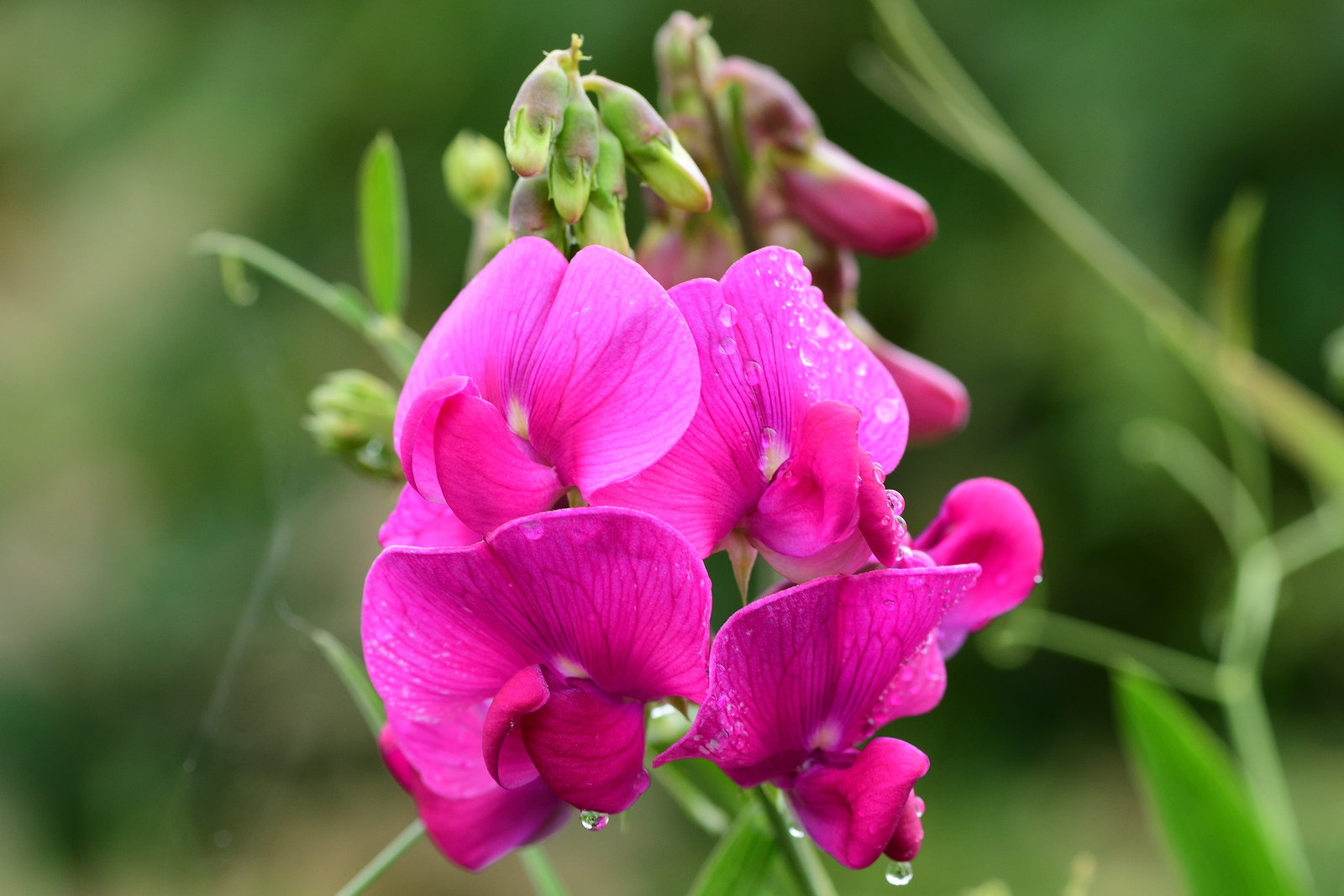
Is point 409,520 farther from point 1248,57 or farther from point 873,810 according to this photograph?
point 1248,57


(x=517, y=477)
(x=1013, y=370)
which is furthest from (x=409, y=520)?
(x=1013, y=370)

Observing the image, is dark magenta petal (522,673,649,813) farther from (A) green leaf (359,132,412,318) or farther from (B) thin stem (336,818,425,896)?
(A) green leaf (359,132,412,318)

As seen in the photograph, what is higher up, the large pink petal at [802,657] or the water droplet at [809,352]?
the water droplet at [809,352]

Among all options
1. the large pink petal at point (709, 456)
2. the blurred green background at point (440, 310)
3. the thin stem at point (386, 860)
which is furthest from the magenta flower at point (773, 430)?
the blurred green background at point (440, 310)

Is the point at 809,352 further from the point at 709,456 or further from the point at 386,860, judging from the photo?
the point at 386,860

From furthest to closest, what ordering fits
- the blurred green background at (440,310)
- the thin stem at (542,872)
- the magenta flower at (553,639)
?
the blurred green background at (440,310)
the thin stem at (542,872)
the magenta flower at (553,639)

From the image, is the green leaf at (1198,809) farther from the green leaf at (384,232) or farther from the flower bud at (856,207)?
the green leaf at (384,232)

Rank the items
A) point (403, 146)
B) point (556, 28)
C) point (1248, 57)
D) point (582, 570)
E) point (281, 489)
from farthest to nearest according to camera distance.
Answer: point (403, 146) → point (556, 28) → point (1248, 57) → point (281, 489) → point (582, 570)
